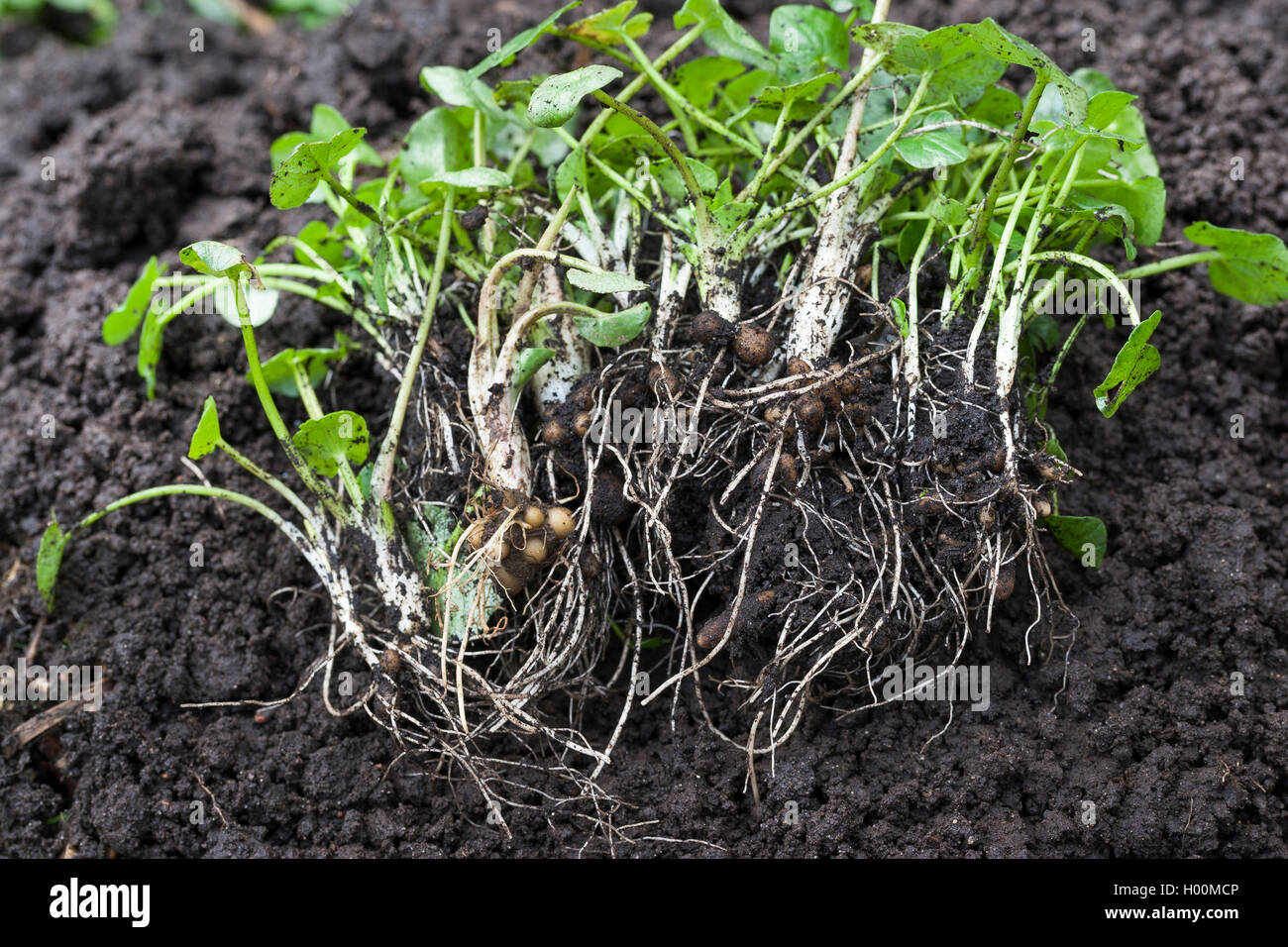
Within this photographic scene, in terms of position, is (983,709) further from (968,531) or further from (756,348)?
(756,348)

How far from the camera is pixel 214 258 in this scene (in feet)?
4.28

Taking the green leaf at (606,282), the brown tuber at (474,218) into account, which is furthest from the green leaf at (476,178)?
the green leaf at (606,282)

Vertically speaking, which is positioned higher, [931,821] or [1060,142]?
[1060,142]

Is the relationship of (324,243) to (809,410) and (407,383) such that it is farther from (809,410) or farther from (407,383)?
(809,410)

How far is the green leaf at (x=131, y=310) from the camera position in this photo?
1.62 m

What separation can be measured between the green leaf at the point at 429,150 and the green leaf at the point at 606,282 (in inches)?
16.0

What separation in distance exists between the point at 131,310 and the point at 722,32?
3.37ft

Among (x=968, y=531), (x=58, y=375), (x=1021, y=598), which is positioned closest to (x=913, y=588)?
(x=968, y=531)

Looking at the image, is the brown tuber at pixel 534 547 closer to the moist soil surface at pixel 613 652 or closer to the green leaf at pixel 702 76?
the moist soil surface at pixel 613 652

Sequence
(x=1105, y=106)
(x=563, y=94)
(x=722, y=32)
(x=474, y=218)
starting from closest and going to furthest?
(x=563, y=94), (x=1105, y=106), (x=474, y=218), (x=722, y=32)

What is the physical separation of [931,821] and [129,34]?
8.50 feet

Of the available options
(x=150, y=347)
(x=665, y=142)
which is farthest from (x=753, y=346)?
(x=150, y=347)

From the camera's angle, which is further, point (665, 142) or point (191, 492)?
point (191, 492)

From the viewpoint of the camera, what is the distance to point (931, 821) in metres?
1.33
